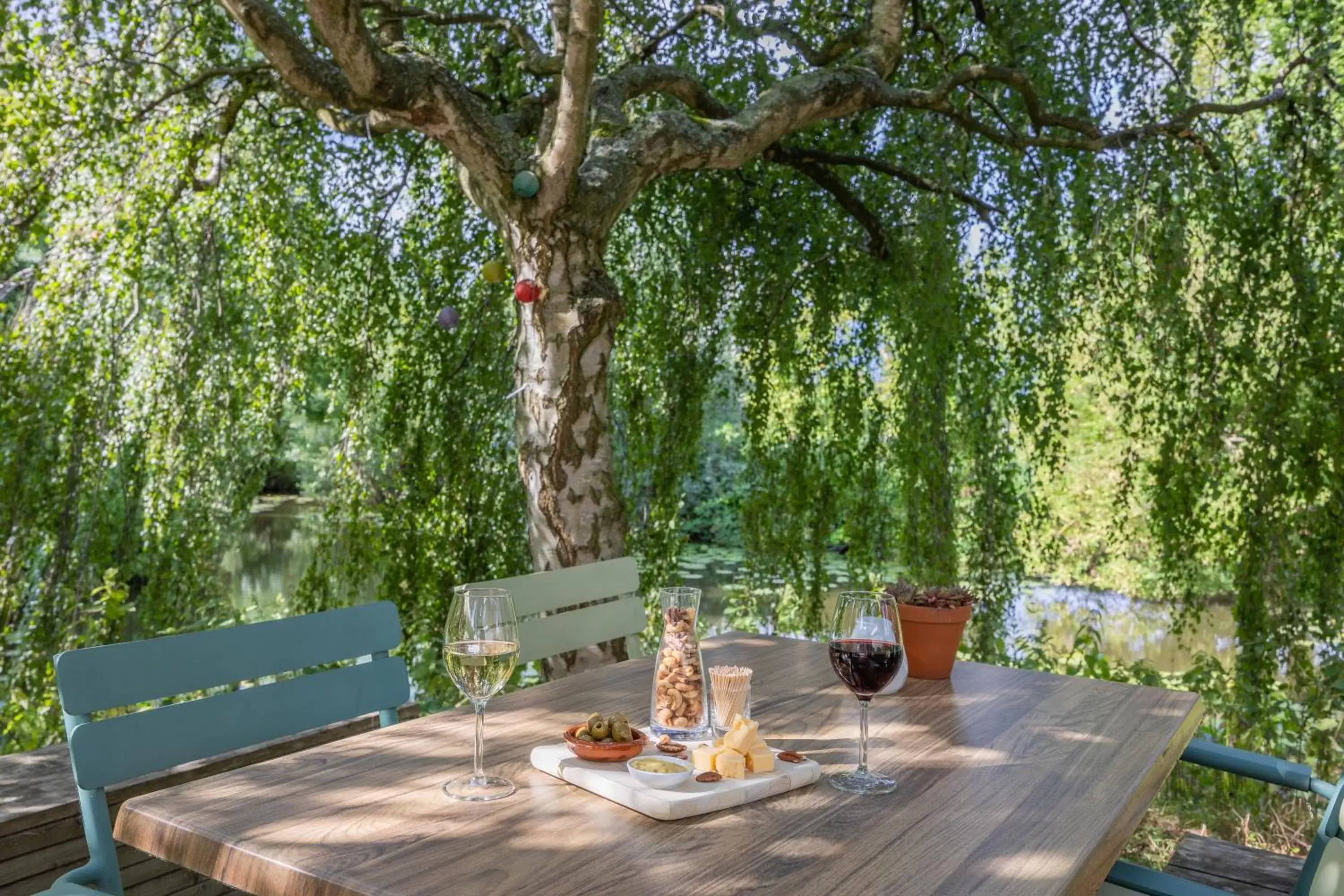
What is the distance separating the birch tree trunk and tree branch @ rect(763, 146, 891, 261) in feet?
4.37

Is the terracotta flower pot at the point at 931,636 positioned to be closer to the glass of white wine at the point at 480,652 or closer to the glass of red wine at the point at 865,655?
the glass of red wine at the point at 865,655

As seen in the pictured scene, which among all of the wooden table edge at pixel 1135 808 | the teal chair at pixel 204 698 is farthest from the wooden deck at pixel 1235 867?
the teal chair at pixel 204 698

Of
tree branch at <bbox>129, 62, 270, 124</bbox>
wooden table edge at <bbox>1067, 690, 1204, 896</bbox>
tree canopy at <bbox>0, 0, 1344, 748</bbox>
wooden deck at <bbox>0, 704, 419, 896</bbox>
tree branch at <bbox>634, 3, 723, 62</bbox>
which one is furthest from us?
tree branch at <bbox>634, 3, 723, 62</bbox>

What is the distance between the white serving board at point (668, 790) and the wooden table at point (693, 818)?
0.01 meters

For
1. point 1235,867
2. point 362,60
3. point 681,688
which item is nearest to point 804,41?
point 362,60

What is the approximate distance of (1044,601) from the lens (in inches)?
335

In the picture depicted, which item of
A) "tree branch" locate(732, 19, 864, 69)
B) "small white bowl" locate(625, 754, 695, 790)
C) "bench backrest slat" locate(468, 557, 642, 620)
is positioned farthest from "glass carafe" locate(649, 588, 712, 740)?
"tree branch" locate(732, 19, 864, 69)

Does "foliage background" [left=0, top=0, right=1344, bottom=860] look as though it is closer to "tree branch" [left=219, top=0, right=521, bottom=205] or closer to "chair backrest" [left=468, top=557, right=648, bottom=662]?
"tree branch" [left=219, top=0, right=521, bottom=205]

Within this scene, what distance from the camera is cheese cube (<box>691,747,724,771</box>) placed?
1233mm

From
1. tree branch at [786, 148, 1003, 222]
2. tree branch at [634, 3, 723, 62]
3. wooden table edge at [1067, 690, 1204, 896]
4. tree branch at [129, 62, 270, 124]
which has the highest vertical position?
tree branch at [634, 3, 723, 62]

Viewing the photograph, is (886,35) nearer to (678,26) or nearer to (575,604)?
(678,26)

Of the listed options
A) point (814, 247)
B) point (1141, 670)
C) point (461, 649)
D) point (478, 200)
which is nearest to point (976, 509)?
point (1141, 670)

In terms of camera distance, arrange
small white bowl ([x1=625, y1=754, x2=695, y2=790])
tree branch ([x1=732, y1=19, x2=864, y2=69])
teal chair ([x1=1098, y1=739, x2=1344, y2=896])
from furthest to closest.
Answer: tree branch ([x1=732, y1=19, x2=864, y2=69]) → teal chair ([x1=1098, y1=739, x2=1344, y2=896]) → small white bowl ([x1=625, y1=754, x2=695, y2=790])

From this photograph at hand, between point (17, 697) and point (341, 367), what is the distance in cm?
157
